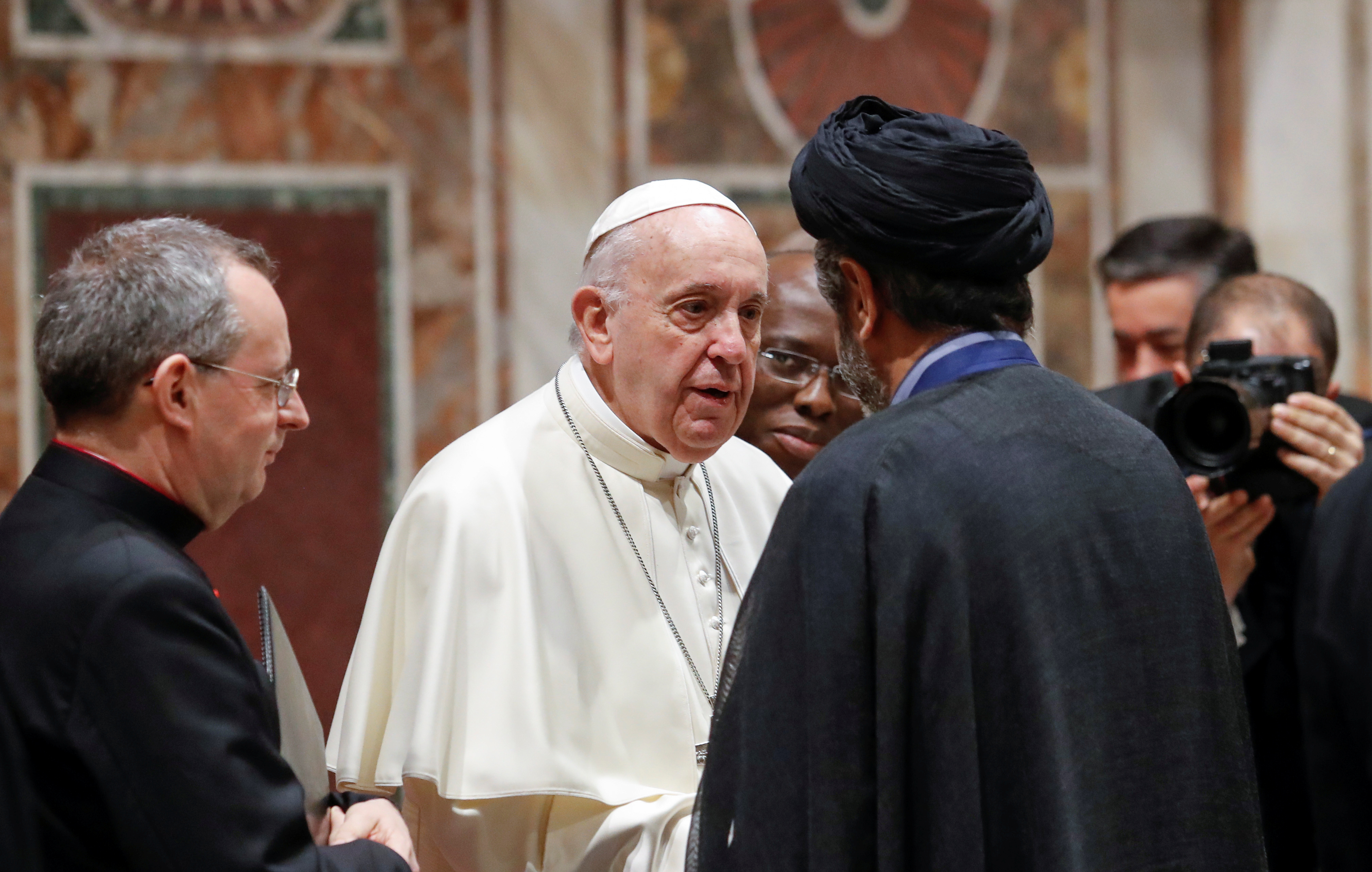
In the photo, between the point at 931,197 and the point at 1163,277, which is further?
the point at 1163,277

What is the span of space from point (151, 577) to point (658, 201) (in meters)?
1.21

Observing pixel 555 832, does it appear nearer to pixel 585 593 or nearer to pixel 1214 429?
pixel 585 593

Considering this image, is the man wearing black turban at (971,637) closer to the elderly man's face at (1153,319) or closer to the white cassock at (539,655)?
the white cassock at (539,655)

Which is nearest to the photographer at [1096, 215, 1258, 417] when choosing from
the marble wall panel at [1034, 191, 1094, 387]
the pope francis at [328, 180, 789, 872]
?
the marble wall panel at [1034, 191, 1094, 387]

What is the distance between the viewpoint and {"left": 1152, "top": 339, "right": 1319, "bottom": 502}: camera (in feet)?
10.2

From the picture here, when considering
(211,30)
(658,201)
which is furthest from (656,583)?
(211,30)

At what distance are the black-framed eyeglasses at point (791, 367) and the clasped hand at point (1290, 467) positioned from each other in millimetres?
865

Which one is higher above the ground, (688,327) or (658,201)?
(658,201)

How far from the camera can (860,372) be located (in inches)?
84.1

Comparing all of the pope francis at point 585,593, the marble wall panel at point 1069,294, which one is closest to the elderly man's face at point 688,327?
the pope francis at point 585,593

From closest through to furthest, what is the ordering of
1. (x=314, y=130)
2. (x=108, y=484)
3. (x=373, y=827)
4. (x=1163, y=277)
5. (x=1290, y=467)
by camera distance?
(x=108, y=484)
(x=373, y=827)
(x=1290, y=467)
(x=1163, y=277)
(x=314, y=130)

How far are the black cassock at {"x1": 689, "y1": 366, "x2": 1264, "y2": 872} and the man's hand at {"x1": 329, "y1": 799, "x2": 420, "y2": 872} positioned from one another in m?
0.52

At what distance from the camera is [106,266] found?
6.73 ft

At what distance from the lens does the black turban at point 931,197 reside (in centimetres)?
202
